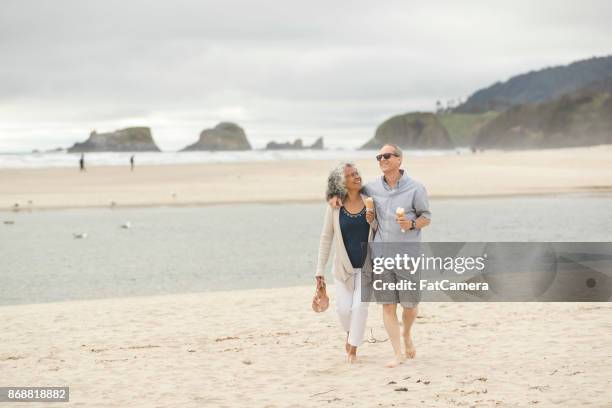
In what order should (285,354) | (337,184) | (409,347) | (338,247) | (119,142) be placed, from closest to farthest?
(337,184) → (338,247) → (409,347) → (285,354) → (119,142)

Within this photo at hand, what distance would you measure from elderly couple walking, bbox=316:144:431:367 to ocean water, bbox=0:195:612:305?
6.83 m

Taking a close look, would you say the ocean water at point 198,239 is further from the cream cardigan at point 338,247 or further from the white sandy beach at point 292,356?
the cream cardigan at point 338,247

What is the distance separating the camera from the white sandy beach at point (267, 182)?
118 ft

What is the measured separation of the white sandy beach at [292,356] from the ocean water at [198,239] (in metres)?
2.86

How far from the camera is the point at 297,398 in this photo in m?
6.73

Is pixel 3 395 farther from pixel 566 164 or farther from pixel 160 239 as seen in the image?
pixel 566 164

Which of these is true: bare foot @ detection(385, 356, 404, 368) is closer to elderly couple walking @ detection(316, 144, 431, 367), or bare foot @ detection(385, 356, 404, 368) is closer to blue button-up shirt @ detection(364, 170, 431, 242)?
elderly couple walking @ detection(316, 144, 431, 367)

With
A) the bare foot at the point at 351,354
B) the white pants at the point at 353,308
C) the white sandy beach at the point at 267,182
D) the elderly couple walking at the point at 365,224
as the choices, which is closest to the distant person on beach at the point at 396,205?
the elderly couple walking at the point at 365,224

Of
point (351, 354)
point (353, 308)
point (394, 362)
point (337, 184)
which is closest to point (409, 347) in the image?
point (394, 362)

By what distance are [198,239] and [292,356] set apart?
13272 mm

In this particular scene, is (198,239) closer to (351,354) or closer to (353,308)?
(351,354)

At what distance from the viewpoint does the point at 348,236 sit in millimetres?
7414

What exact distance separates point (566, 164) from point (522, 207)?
969 inches

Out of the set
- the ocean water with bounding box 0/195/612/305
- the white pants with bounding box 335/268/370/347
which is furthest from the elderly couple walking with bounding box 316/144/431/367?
the ocean water with bounding box 0/195/612/305
